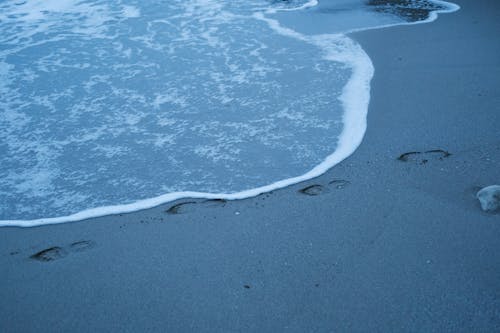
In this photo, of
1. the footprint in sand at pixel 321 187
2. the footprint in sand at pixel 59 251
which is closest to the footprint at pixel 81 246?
the footprint in sand at pixel 59 251

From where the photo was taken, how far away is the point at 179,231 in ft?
8.93

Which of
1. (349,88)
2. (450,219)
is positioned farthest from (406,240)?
(349,88)

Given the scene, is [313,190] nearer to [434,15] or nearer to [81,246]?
A: [81,246]

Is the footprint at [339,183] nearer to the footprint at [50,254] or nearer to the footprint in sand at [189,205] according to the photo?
the footprint in sand at [189,205]

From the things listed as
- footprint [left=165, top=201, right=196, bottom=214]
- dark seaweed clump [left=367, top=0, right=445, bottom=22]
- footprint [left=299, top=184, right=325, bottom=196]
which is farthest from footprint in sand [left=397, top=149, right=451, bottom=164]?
dark seaweed clump [left=367, top=0, right=445, bottom=22]

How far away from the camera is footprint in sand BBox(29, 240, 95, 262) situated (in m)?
2.61

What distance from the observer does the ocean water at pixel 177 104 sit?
3.21 m

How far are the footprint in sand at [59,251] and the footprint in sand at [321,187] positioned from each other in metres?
1.61

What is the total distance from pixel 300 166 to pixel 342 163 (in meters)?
0.35

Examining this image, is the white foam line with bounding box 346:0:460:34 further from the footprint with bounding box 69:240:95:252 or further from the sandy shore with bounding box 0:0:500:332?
the footprint with bounding box 69:240:95:252

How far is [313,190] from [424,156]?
997 mm

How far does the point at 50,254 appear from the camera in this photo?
8.65 feet

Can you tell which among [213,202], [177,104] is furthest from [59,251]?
[177,104]

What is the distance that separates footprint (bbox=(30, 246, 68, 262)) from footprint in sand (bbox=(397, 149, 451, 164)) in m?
2.66
